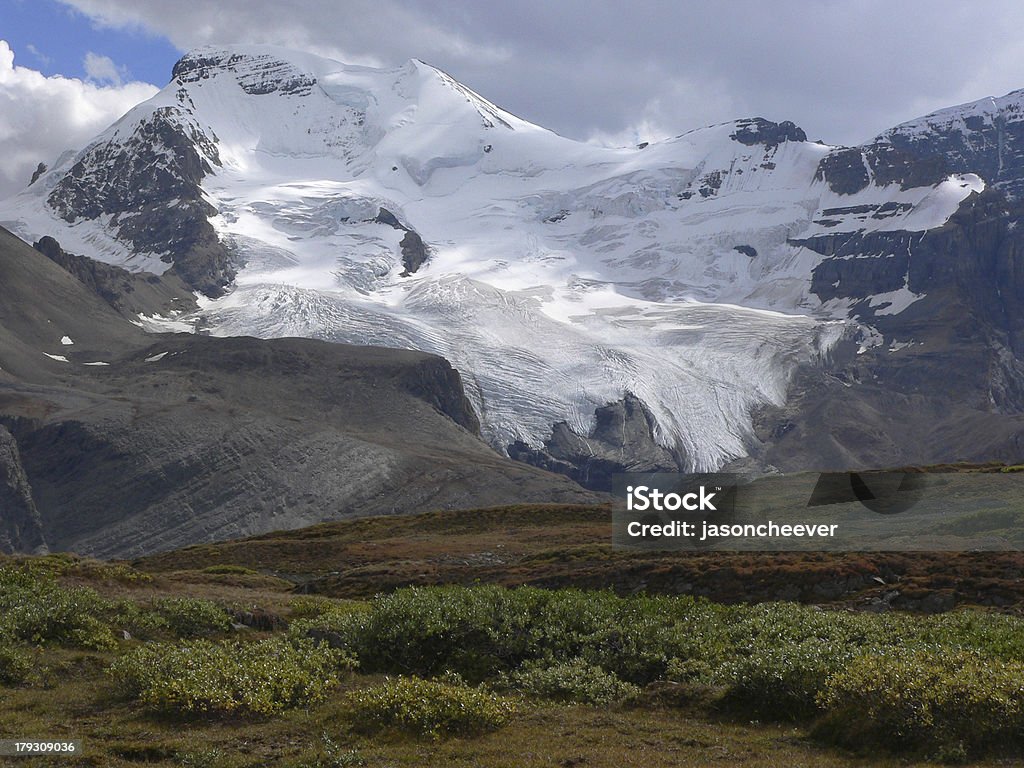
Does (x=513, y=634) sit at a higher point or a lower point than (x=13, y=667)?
higher

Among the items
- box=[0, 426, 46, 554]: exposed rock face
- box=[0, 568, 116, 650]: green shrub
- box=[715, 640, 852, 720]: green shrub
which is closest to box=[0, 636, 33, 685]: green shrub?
box=[0, 568, 116, 650]: green shrub

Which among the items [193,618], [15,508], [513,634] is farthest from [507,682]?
[15,508]

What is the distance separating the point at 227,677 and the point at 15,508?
16587cm

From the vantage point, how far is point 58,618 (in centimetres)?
2748

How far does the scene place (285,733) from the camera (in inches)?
836

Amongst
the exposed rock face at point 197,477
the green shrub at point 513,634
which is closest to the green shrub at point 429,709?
the green shrub at point 513,634

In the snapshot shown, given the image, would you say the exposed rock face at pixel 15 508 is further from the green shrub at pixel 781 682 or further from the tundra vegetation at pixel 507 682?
the green shrub at pixel 781 682

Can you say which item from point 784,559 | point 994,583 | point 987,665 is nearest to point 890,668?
point 987,665

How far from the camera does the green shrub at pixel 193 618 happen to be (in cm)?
→ 2933

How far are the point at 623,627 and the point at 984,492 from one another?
2956cm

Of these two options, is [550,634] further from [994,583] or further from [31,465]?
[31,465]

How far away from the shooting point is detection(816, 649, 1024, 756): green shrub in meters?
19.0

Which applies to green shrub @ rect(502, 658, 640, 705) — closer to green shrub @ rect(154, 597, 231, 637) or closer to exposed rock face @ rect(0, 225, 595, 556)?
green shrub @ rect(154, 597, 231, 637)

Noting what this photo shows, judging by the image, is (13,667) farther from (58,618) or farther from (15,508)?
(15,508)
